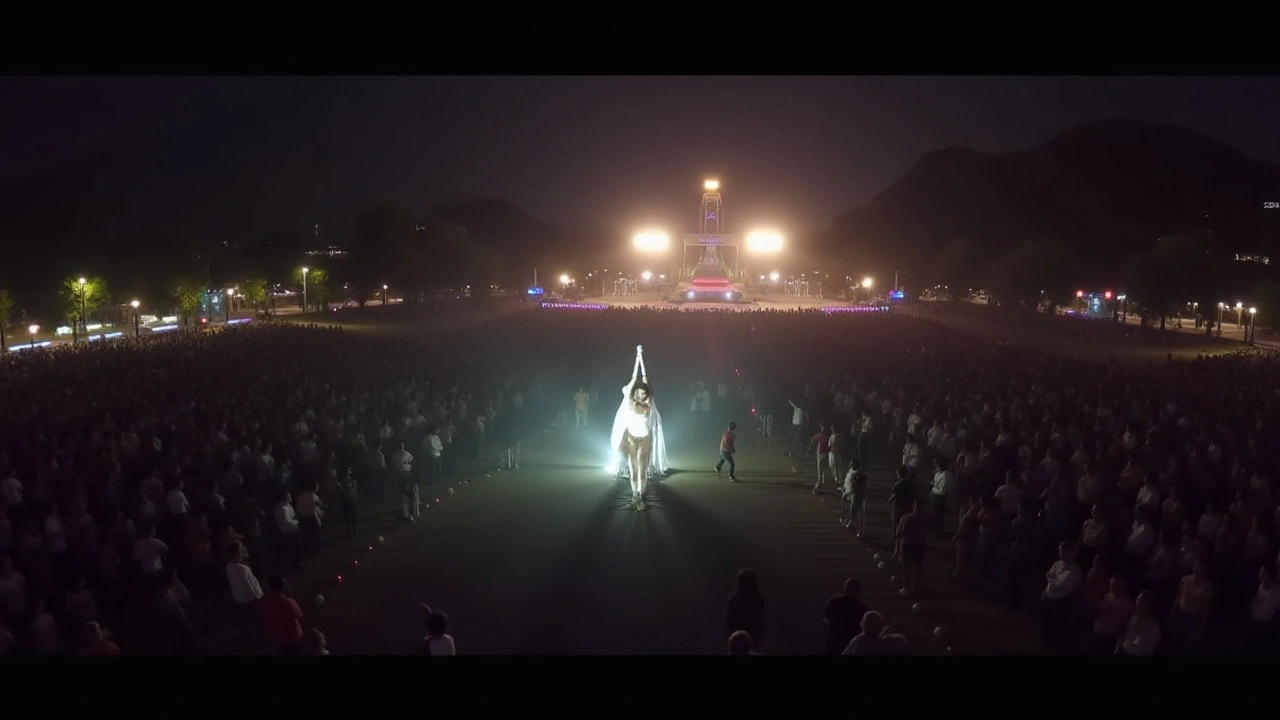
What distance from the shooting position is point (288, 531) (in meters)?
9.71

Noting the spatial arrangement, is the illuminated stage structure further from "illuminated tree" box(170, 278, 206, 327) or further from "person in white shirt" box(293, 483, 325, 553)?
"person in white shirt" box(293, 483, 325, 553)

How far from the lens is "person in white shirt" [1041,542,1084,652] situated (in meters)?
7.62

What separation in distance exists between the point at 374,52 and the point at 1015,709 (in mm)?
7218

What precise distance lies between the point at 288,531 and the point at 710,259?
107 m

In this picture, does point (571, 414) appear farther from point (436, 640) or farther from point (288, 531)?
point (436, 640)

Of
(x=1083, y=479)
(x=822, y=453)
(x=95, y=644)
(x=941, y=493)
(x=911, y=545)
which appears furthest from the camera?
(x=822, y=453)

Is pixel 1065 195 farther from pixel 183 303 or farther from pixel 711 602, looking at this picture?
pixel 711 602

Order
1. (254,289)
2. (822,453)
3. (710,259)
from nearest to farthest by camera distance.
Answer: (822,453) < (254,289) < (710,259)

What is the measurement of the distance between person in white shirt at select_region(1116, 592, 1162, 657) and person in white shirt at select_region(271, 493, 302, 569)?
7992mm

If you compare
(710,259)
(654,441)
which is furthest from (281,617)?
(710,259)

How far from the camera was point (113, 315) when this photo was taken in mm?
49594

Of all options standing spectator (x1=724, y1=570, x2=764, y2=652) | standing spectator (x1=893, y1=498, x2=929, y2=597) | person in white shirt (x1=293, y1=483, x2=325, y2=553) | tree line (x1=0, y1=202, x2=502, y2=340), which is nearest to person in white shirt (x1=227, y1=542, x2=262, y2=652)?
person in white shirt (x1=293, y1=483, x2=325, y2=553)

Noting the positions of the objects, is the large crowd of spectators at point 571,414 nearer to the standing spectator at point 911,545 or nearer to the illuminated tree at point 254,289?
the standing spectator at point 911,545

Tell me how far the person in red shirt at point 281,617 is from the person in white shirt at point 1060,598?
6.25 m
